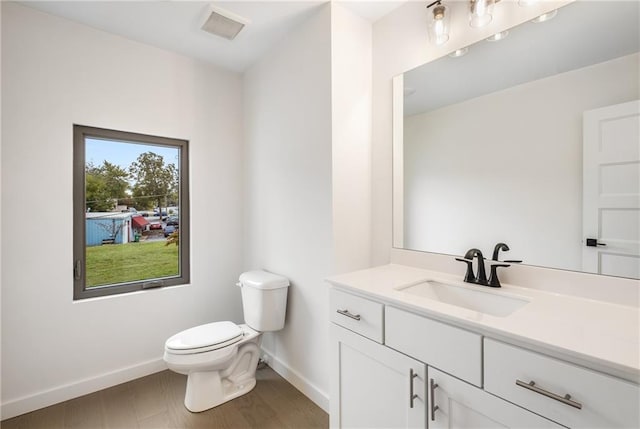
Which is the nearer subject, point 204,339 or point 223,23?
point 204,339

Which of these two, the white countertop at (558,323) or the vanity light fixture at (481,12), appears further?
the vanity light fixture at (481,12)

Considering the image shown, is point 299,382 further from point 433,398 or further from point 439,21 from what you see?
point 439,21

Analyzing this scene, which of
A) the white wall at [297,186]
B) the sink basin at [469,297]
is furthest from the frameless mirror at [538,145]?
the white wall at [297,186]

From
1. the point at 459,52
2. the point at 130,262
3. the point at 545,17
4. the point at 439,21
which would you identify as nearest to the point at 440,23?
the point at 439,21

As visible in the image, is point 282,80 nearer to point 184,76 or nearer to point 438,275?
point 184,76

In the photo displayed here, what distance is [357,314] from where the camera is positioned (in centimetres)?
130

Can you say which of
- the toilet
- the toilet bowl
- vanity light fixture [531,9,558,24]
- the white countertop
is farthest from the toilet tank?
vanity light fixture [531,9,558,24]

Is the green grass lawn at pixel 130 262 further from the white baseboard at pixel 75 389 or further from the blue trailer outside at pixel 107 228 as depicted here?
the white baseboard at pixel 75 389

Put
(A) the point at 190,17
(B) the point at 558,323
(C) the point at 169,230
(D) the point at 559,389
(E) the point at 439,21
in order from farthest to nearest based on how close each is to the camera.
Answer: (C) the point at 169,230 → (A) the point at 190,17 → (E) the point at 439,21 → (B) the point at 558,323 → (D) the point at 559,389

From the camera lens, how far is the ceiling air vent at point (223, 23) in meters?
1.83

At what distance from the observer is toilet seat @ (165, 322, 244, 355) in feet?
5.67

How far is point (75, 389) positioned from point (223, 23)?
2555mm

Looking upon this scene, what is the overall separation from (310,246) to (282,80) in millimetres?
1213

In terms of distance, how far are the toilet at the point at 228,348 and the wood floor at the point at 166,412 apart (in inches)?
3.5
